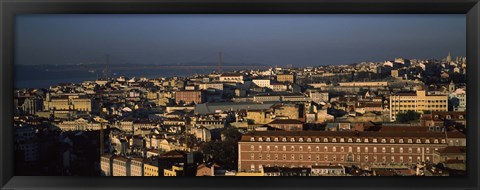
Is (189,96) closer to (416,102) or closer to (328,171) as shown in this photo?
(328,171)

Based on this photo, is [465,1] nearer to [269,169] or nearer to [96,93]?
[269,169]

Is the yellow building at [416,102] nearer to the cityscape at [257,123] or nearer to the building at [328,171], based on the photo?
the cityscape at [257,123]

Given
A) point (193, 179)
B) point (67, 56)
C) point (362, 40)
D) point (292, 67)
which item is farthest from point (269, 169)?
point (67, 56)

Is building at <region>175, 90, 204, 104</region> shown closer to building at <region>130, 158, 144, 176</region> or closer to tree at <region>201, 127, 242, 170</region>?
tree at <region>201, 127, 242, 170</region>

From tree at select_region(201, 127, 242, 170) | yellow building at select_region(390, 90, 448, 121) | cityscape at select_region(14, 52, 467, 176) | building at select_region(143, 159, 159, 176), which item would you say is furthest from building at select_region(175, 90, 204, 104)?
yellow building at select_region(390, 90, 448, 121)

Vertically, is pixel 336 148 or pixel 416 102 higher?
pixel 416 102

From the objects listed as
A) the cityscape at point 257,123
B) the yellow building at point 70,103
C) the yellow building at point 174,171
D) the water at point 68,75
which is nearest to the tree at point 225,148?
the cityscape at point 257,123

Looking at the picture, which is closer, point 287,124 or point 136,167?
point 136,167

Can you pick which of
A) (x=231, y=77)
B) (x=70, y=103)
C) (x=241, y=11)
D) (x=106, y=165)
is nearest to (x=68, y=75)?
(x=70, y=103)
